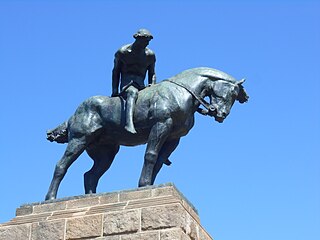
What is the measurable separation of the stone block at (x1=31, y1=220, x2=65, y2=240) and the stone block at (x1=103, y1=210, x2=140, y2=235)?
0.81 metres

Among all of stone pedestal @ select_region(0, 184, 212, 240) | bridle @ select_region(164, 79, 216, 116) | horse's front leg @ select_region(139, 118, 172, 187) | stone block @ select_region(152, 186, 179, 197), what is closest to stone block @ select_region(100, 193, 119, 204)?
stone pedestal @ select_region(0, 184, 212, 240)

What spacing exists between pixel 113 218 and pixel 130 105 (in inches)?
83.9

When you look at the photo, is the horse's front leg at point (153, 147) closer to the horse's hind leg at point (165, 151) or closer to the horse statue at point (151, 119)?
the horse statue at point (151, 119)

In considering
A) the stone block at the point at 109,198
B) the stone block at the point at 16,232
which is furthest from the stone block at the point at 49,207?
the stone block at the point at 109,198

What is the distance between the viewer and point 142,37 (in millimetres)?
13086

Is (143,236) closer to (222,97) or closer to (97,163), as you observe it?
(97,163)

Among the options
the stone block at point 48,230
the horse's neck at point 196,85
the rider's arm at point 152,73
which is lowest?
the stone block at point 48,230

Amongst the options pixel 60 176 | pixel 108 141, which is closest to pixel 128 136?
pixel 108 141

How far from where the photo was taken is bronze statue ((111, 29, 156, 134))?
13.1 metres

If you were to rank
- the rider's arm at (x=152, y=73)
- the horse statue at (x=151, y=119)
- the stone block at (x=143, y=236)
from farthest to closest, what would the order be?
the rider's arm at (x=152, y=73) < the horse statue at (x=151, y=119) < the stone block at (x=143, y=236)

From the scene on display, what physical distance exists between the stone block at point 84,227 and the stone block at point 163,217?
0.82m

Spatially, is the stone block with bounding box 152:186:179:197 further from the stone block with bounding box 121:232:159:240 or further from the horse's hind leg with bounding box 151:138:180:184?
the horse's hind leg with bounding box 151:138:180:184

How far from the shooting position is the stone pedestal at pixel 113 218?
11.2 meters

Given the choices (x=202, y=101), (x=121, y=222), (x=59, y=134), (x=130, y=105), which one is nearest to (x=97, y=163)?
(x=59, y=134)
